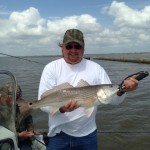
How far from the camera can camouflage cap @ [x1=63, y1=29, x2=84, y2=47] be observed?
179 inches

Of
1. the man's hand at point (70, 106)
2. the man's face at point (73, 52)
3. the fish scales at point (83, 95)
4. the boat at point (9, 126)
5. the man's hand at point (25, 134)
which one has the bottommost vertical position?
the man's hand at point (25, 134)

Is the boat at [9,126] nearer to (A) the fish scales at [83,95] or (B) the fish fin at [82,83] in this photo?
(A) the fish scales at [83,95]

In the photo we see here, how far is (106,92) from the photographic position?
4434 mm

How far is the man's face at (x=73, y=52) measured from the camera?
454cm

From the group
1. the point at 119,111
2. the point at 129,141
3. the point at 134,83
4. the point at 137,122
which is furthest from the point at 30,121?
the point at 119,111

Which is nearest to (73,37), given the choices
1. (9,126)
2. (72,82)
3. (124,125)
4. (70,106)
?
(72,82)

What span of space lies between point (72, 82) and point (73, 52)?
16.7 inches

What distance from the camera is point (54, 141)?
4.72m

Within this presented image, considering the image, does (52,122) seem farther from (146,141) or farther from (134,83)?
(146,141)

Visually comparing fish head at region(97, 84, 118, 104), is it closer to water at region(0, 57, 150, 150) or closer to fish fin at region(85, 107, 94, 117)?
fish fin at region(85, 107, 94, 117)

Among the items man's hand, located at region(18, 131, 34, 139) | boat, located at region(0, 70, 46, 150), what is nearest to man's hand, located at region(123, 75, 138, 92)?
boat, located at region(0, 70, 46, 150)

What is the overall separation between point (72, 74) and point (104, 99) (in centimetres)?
57

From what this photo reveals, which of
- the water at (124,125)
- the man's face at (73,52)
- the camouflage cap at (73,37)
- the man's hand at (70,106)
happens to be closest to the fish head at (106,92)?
the man's hand at (70,106)

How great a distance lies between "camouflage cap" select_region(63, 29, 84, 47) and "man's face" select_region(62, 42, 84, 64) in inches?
1.7
